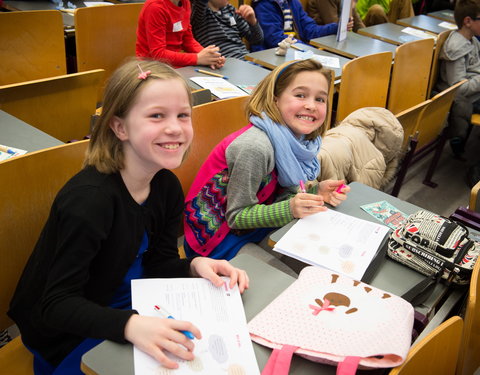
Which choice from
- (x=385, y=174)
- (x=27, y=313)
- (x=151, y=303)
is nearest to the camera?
(x=151, y=303)

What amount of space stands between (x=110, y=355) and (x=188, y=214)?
0.84 m

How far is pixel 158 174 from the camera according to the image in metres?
1.25

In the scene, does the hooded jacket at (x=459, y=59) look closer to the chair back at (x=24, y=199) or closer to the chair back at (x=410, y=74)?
the chair back at (x=410, y=74)

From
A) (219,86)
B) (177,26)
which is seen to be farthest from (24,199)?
(177,26)

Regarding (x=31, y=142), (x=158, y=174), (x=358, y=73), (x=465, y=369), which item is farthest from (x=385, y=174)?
(x=31, y=142)

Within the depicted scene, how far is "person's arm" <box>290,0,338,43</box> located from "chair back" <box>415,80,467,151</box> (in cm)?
162

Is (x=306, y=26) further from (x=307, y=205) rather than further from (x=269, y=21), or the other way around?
(x=307, y=205)

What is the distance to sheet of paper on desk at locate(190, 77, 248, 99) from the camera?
2247 mm

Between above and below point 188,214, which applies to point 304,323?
above

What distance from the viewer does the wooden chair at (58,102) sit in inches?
72.2

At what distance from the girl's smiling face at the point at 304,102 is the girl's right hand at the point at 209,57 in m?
1.12

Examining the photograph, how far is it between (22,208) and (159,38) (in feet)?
5.72

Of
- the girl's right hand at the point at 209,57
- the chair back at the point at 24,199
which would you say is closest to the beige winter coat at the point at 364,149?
the girl's right hand at the point at 209,57

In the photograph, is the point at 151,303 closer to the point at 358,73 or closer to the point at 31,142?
the point at 31,142
